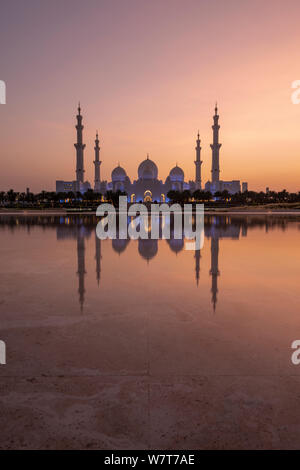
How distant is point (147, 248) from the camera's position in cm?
963

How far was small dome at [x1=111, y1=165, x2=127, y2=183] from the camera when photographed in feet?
277

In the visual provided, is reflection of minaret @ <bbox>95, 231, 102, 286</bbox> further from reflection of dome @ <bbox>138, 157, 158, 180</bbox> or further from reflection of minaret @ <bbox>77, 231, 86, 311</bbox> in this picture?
reflection of dome @ <bbox>138, 157, 158, 180</bbox>

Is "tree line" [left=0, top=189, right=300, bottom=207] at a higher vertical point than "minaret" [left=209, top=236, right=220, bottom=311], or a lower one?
higher

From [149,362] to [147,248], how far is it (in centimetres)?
681

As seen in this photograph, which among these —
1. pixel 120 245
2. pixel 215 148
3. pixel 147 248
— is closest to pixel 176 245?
pixel 147 248

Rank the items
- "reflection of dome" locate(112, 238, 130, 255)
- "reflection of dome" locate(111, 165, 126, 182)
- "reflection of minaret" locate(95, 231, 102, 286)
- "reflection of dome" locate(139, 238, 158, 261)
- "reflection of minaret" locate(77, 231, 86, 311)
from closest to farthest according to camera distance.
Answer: "reflection of minaret" locate(77, 231, 86, 311), "reflection of minaret" locate(95, 231, 102, 286), "reflection of dome" locate(139, 238, 158, 261), "reflection of dome" locate(112, 238, 130, 255), "reflection of dome" locate(111, 165, 126, 182)

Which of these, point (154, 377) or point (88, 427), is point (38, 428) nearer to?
point (88, 427)

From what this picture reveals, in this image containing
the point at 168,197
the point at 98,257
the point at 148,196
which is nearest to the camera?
the point at 98,257

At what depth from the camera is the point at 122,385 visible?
2.51m

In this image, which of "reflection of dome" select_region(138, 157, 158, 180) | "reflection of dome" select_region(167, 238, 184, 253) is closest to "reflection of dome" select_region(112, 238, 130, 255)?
"reflection of dome" select_region(167, 238, 184, 253)

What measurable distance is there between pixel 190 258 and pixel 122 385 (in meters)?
5.60

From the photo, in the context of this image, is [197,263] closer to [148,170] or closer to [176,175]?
[148,170]

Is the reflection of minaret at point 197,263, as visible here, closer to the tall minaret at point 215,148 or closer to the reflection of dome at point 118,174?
the tall minaret at point 215,148

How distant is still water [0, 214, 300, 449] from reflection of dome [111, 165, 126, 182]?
80087mm
